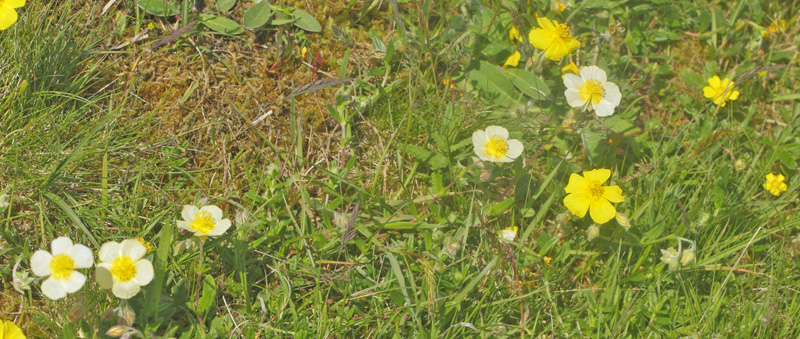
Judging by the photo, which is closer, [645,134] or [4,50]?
[4,50]

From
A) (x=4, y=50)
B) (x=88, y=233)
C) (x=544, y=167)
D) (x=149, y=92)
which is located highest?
(x=4, y=50)

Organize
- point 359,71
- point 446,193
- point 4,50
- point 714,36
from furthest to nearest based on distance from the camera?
point 714,36, point 359,71, point 446,193, point 4,50

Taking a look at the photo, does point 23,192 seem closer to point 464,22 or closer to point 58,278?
point 58,278

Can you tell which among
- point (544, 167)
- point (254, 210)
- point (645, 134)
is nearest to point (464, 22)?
point (544, 167)

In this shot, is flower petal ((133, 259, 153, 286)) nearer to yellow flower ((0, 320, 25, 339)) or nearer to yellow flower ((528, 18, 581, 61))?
yellow flower ((0, 320, 25, 339))

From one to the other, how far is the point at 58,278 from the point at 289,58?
149cm

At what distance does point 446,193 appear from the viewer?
2.76 meters

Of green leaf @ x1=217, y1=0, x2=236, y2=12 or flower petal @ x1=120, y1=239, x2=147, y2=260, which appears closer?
flower petal @ x1=120, y1=239, x2=147, y2=260

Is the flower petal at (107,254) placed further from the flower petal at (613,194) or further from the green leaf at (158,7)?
the flower petal at (613,194)

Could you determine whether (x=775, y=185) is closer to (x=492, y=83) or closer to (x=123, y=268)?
(x=492, y=83)

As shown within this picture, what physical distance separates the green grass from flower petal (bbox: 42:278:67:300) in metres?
0.15

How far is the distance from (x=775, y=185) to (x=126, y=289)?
3.03 metres

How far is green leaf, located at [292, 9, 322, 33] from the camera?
302cm

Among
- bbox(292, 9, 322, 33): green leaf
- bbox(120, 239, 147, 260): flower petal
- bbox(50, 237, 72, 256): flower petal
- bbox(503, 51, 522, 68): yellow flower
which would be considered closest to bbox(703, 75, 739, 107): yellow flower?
bbox(503, 51, 522, 68): yellow flower
